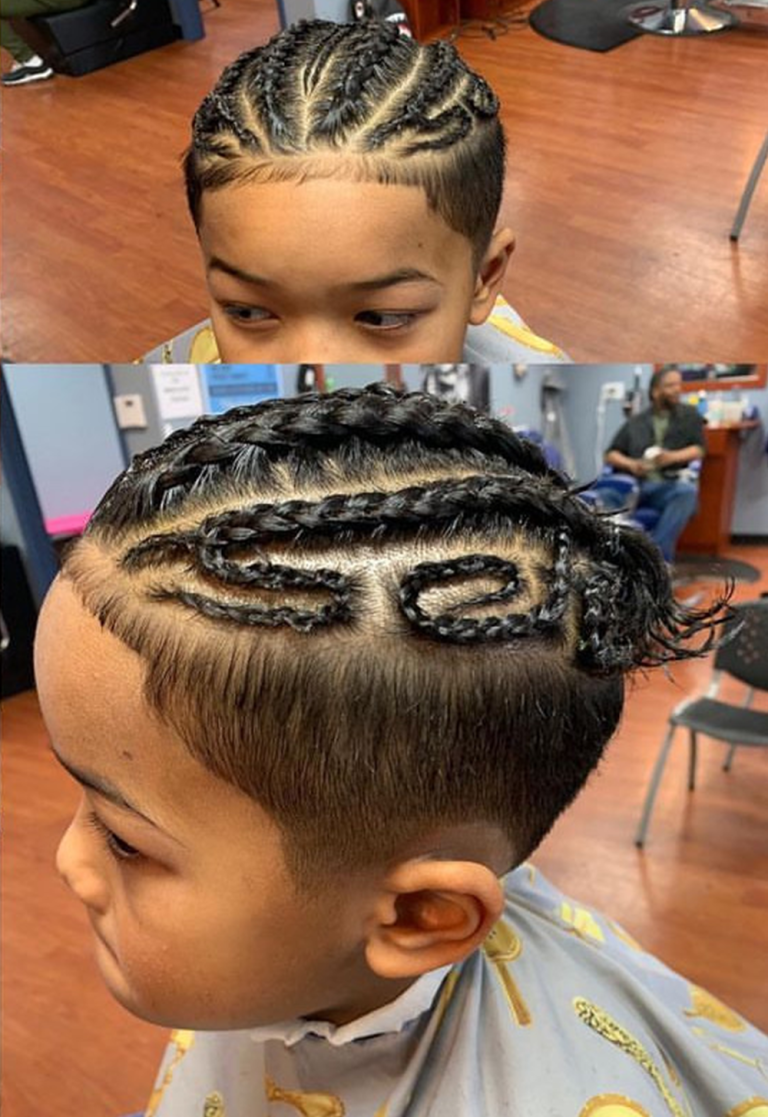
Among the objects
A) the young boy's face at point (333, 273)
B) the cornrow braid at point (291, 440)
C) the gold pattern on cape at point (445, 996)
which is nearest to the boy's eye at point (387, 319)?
the young boy's face at point (333, 273)

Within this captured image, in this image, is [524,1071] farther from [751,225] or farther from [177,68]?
[177,68]

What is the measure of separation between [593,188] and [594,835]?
1.78ft

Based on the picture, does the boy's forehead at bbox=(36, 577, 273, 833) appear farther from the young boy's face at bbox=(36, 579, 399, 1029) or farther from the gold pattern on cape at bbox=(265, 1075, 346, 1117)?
the gold pattern on cape at bbox=(265, 1075, 346, 1117)

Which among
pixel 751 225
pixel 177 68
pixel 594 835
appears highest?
pixel 177 68

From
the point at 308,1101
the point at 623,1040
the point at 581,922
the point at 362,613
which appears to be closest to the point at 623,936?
the point at 581,922

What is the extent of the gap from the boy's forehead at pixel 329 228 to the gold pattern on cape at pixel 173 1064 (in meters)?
0.55

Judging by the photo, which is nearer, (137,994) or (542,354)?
(137,994)

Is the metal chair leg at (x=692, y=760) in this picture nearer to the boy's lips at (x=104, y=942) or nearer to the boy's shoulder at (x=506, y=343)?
the boy's shoulder at (x=506, y=343)

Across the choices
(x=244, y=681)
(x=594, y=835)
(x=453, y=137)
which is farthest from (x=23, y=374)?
(x=594, y=835)

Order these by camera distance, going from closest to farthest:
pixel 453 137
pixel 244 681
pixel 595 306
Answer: pixel 244 681, pixel 453 137, pixel 595 306

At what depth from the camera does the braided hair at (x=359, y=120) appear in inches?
25.8

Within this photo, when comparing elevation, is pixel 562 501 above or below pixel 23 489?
above

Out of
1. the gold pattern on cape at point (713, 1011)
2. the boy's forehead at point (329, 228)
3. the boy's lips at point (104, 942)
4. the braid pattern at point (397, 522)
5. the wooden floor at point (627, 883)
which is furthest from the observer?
the wooden floor at point (627, 883)

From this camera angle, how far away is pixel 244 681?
42cm
